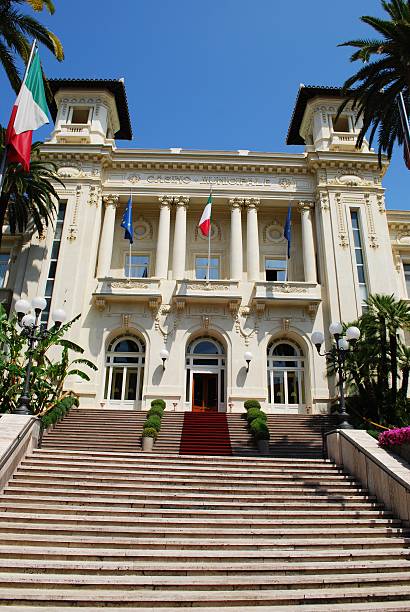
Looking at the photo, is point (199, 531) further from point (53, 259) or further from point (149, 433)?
point (53, 259)

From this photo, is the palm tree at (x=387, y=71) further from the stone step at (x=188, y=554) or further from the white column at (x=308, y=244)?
the stone step at (x=188, y=554)

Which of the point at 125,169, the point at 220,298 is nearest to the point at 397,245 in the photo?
the point at 220,298

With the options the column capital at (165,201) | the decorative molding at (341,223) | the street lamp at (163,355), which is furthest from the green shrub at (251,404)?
the column capital at (165,201)

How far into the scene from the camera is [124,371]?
24.9 m

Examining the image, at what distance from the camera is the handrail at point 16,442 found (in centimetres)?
1002

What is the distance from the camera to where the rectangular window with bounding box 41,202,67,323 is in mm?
24812

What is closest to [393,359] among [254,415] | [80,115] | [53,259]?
[254,415]

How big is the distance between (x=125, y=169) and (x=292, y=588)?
26.6 meters

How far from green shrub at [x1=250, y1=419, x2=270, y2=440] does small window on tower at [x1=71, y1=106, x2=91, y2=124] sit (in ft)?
81.7

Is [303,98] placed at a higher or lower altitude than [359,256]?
higher

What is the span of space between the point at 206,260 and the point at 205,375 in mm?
7837

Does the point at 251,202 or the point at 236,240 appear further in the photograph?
the point at 251,202

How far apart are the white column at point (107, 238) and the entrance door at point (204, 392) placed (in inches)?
327

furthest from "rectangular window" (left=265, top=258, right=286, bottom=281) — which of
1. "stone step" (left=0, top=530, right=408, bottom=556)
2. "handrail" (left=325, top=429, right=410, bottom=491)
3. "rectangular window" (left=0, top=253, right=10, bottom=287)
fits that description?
"stone step" (left=0, top=530, right=408, bottom=556)
